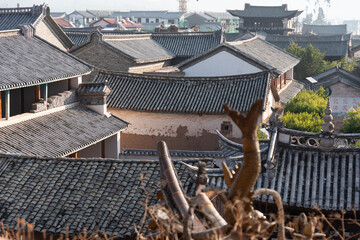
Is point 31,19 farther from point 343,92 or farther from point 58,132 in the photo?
point 343,92

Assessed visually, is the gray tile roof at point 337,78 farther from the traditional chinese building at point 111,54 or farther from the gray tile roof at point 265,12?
the gray tile roof at point 265,12

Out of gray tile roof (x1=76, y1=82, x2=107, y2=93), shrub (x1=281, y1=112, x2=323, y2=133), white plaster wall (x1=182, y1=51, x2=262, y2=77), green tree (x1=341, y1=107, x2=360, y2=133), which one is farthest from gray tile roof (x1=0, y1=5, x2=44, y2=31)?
green tree (x1=341, y1=107, x2=360, y2=133)

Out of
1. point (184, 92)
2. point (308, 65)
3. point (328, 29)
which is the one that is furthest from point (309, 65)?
point (328, 29)

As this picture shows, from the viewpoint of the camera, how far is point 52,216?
491 inches

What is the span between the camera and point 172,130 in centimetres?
2791

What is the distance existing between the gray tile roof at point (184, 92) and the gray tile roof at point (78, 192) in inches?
529

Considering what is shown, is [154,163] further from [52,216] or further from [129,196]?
[52,216]

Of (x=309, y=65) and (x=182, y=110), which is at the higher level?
(x=182, y=110)

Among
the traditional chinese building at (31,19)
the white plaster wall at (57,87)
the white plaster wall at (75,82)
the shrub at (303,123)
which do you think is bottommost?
the shrub at (303,123)

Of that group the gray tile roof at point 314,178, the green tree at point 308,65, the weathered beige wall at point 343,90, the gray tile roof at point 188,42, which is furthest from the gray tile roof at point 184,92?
the green tree at point 308,65

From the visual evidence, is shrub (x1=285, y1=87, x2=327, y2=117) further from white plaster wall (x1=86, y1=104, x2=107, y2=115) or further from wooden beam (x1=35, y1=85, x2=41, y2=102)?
wooden beam (x1=35, y1=85, x2=41, y2=102)

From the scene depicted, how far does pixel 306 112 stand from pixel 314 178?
15.2m

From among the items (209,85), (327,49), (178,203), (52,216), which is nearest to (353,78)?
(209,85)

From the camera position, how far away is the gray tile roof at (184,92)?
90.9 feet
